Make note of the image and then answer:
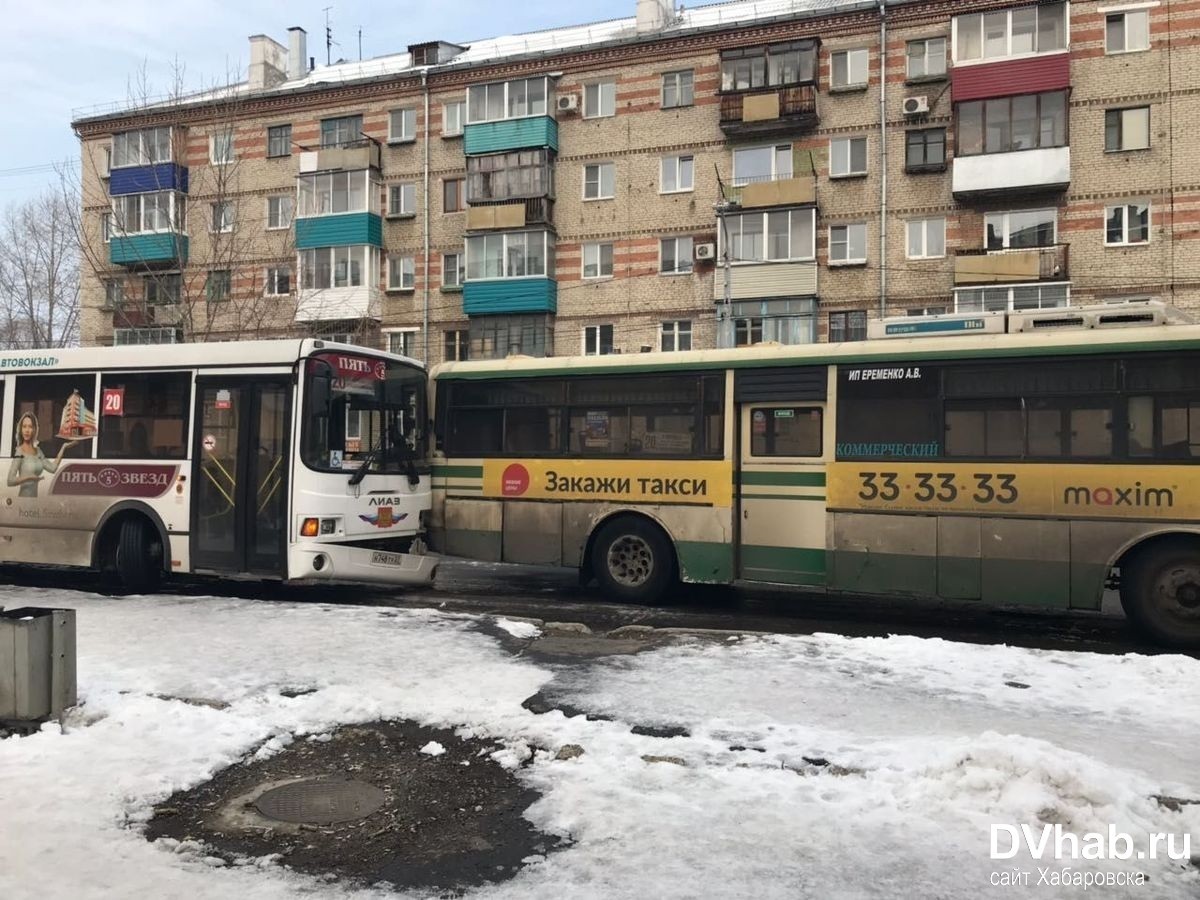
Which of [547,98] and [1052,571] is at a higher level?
[547,98]

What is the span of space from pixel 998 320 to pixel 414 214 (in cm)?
2895

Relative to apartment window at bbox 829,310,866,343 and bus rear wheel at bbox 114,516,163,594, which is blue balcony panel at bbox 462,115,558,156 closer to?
apartment window at bbox 829,310,866,343

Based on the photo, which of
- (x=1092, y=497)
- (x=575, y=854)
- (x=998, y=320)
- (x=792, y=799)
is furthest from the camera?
(x=998, y=320)

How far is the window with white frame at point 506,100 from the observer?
108ft

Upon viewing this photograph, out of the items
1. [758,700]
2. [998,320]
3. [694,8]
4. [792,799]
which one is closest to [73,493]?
[758,700]

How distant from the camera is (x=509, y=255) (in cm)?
3259

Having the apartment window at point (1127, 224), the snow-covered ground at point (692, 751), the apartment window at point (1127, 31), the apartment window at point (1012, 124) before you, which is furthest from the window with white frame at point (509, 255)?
the snow-covered ground at point (692, 751)

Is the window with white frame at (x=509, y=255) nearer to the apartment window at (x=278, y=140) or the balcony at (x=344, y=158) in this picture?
the balcony at (x=344, y=158)

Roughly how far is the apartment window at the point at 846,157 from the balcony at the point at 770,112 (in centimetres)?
110

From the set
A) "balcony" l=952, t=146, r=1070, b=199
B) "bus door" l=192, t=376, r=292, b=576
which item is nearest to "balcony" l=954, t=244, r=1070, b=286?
"balcony" l=952, t=146, r=1070, b=199

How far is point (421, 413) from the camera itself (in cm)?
1202

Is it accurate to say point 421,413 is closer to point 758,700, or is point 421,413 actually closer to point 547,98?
point 758,700

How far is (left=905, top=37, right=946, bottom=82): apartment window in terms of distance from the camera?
28516mm

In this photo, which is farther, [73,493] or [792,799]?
A: [73,493]
